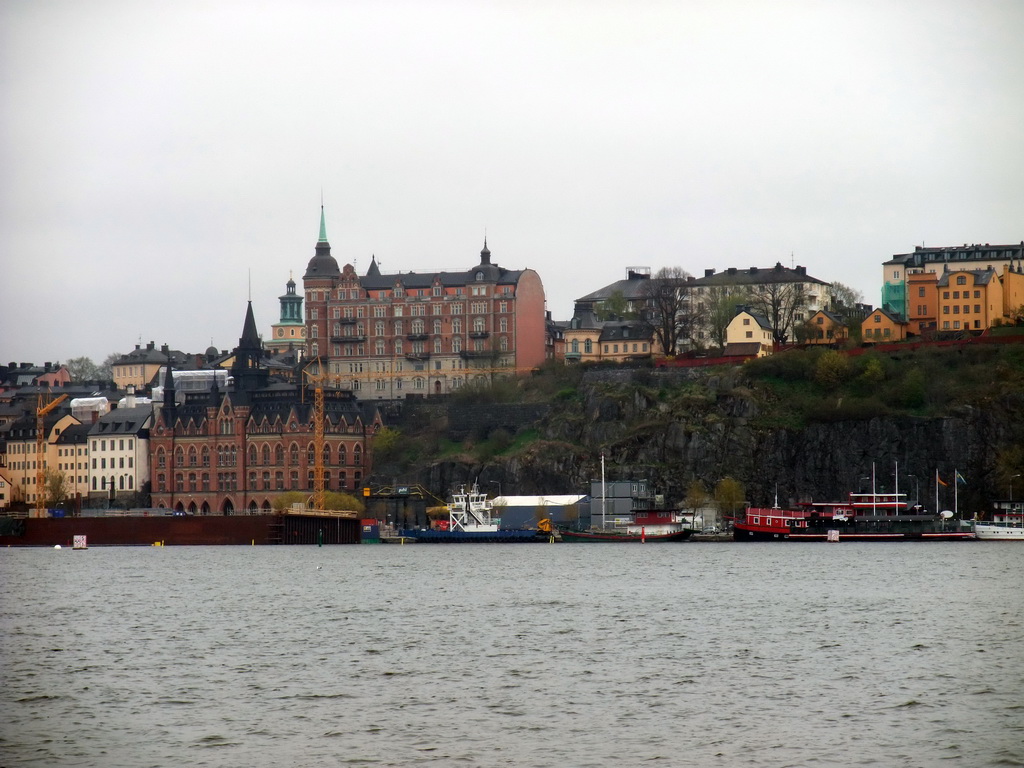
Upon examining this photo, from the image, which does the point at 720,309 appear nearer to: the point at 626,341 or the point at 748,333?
the point at 748,333

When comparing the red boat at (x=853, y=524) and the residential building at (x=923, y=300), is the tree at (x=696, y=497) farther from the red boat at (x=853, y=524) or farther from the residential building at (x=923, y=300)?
the residential building at (x=923, y=300)

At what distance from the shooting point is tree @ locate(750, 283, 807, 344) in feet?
581

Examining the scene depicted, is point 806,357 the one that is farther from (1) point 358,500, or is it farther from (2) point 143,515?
(2) point 143,515

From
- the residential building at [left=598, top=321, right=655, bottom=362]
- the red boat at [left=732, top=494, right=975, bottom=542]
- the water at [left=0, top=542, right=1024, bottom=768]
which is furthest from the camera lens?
the residential building at [left=598, top=321, right=655, bottom=362]

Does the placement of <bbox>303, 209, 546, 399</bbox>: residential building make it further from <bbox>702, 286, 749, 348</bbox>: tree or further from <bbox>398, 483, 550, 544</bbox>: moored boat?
<bbox>398, 483, 550, 544</bbox>: moored boat

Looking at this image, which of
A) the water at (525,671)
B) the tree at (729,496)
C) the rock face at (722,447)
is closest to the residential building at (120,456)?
the rock face at (722,447)

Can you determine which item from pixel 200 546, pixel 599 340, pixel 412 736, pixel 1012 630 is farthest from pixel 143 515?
pixel 412 736

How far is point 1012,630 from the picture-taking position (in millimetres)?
59594

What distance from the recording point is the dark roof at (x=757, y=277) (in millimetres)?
182375

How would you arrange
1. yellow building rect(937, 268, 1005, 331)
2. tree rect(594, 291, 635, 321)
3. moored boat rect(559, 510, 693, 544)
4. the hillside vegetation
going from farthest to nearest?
tree rect(594, 291, 635, 321) → yellow building rect(937, 268, 1005, 331) → the hillside vegetation → moored boat rect(559, 510, 693, 544)

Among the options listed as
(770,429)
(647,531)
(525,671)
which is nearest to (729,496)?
(647,531)

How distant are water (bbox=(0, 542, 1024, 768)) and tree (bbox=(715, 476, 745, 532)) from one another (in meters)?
50.4

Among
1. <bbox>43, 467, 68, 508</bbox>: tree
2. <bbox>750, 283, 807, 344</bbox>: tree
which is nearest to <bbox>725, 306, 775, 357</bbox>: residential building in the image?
<bbox>750, 283, 807, 344</bbox>: tree

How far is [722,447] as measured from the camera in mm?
149375
